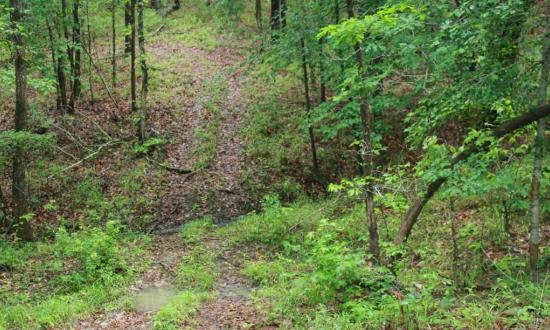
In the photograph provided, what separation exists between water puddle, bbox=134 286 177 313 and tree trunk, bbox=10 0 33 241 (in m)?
4.67

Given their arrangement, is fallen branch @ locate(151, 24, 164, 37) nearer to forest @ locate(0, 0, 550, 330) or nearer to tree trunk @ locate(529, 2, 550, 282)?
forest @ locate(0, 0, 550, 330)

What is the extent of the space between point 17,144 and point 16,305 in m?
4.19

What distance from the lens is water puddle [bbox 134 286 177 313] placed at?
758 cm

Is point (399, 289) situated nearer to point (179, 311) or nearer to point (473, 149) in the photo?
point (473, 149)

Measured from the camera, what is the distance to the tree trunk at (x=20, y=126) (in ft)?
33.8

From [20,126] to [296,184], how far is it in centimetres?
786

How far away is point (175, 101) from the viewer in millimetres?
19312

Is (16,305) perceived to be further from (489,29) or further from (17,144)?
(489,29)

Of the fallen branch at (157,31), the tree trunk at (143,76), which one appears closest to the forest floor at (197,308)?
the tree trunk at (143,76)

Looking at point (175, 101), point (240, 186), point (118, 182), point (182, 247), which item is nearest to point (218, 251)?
point (182, 247)

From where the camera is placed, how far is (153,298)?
26.2 feet

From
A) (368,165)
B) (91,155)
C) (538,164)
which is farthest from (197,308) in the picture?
(91,155)

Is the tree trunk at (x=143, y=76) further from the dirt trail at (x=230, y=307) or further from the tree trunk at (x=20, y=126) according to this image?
the dirt trail at (x=230, y=307)

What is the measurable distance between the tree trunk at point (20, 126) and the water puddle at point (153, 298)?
4667 millimetres
